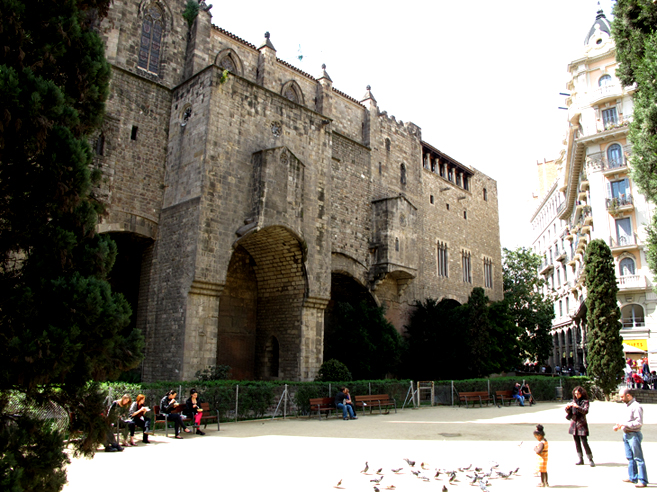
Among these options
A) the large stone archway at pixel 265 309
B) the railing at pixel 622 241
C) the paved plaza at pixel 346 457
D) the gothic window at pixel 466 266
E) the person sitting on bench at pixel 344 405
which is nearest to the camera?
the paved plaza at pixel 346 457

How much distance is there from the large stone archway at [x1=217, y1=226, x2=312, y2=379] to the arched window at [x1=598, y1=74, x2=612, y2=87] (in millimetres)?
26061

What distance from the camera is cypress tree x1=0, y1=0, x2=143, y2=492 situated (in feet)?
16.5

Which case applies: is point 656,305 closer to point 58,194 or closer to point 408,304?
point 408,304

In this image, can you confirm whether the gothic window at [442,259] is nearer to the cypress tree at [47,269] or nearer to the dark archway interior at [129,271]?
the dark archway interior at [129,271]

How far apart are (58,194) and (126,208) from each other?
487 inches

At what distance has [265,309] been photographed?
21359mm

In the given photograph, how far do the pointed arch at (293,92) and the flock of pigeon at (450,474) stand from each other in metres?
19.8

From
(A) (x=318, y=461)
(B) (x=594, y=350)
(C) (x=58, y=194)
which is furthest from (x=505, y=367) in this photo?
(C) (x=58, y=194)

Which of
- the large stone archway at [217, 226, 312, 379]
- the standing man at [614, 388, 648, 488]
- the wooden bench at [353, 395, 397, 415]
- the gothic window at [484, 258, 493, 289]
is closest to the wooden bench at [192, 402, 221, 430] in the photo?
the wooden bench at [353, 395, 397, 415]

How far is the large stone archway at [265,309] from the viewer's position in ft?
65.0

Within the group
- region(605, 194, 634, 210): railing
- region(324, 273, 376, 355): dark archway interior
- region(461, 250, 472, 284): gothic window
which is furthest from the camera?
region(461, 250, 472, 284): gothic window

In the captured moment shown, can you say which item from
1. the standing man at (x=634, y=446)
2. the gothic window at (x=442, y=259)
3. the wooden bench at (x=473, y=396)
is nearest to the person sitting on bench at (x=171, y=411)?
the standing man at (x=634, y=446)

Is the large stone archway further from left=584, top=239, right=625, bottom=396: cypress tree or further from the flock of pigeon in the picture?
left=584, top=239, right=625, bottom=396: cypress tree

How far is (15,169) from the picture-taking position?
5.65 meters
